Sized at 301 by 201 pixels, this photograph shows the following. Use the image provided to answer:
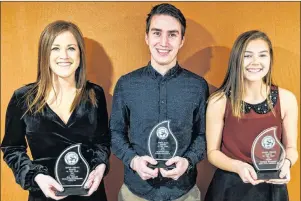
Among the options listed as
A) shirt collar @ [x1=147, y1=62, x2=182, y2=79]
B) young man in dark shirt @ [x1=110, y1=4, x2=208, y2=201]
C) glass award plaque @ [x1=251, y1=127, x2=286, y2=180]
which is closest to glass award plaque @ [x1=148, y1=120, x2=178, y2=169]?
young man in dark shirt @ [x1=110, y1=4, x2=208, y2=201]

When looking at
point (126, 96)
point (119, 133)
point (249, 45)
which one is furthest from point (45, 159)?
point (249, 45)

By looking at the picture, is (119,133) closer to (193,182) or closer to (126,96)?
(126,96)

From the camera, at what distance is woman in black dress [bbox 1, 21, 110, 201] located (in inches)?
71.0

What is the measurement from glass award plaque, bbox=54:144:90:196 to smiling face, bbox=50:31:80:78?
1.19 ft

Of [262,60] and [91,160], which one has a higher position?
[262,60]

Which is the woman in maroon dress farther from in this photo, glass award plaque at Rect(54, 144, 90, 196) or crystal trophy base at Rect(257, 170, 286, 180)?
glass award plaque at Rect(54, 144, 90, 196)

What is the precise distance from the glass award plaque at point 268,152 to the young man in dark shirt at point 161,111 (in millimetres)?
269

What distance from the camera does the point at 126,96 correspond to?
6.33 feet

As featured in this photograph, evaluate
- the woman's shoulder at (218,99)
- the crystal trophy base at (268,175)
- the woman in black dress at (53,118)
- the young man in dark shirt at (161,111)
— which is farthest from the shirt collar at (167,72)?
the crystal trophy base at (268,175)

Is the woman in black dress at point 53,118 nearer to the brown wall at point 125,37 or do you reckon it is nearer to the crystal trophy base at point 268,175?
the brown wall at point 125,37

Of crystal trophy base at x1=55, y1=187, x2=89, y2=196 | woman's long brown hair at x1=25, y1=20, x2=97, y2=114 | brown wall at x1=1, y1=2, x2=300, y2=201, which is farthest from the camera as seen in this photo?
brown wall at x1=1, y1=2, x2=300, y2=201

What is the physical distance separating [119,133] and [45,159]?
377 millimetres

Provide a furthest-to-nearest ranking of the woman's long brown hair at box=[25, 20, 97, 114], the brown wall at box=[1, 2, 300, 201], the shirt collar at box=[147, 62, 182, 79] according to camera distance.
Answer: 1. the brown wall at box=[1, 2, 300, 201]
2. the shirt collar at box=[147, 62, 182, 79]
3. the woman's long brown hair at box=[25, 20, 97, 114]

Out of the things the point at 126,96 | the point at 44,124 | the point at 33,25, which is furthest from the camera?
the point at 33,25
